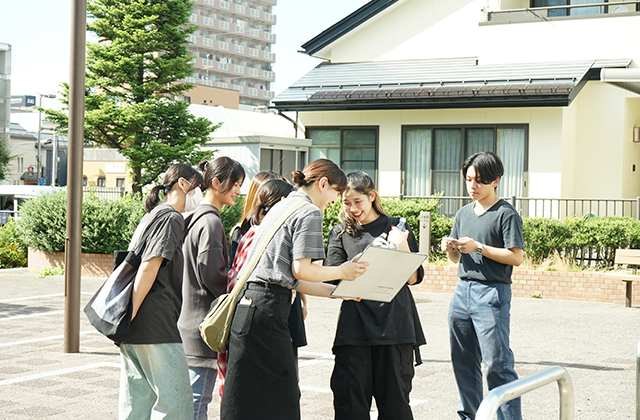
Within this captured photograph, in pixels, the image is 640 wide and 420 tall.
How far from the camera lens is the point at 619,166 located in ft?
60.7

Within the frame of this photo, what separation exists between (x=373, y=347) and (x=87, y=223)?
12.6 meters

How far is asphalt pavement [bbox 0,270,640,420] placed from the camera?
20.1 feet

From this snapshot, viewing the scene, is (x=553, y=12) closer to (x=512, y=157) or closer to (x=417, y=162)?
(x=512, y=157)

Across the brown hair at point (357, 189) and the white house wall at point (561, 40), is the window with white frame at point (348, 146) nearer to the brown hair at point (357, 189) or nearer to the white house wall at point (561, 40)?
the white house wall at point (561, 40)

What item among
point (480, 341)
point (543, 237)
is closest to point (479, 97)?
point (543, 237)

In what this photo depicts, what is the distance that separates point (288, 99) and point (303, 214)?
55.0 ft

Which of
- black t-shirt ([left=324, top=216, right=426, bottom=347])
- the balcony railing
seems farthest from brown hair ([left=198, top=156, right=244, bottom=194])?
the balcony railing

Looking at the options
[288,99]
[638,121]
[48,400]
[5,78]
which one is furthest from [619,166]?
[5,78]

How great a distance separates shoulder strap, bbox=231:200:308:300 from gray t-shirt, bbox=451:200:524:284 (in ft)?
5.54

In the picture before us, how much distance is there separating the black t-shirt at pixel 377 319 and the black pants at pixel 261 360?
2.13ft

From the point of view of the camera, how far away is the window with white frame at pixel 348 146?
2058 cm

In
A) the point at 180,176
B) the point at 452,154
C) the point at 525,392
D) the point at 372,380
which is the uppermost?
the point at 452,154

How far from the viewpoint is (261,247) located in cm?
401

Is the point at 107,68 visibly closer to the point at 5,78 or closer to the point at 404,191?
the point at 404,191
